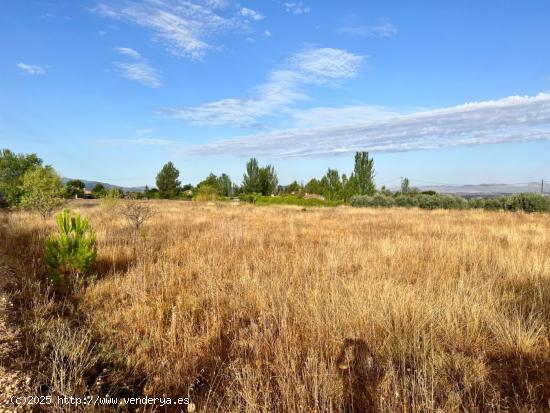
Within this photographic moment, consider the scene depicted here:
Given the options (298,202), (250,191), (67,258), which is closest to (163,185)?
(250,191)

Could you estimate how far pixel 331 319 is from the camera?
3373 mm

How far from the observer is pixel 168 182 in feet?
188

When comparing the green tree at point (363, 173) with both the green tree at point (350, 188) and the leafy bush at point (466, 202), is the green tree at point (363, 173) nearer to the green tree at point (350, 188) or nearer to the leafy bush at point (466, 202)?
the green tree at point (350, 188)

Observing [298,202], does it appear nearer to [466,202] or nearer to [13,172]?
[466,202]

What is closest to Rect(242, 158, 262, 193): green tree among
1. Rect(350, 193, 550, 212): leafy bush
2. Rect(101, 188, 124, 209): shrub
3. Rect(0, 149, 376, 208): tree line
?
Rect(0, 149, 376, 208): tree line

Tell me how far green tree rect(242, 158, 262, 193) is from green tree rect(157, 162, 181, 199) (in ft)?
42.0

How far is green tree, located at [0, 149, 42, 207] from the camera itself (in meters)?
19.1

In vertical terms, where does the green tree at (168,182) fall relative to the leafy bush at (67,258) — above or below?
above

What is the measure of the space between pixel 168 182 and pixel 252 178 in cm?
1531

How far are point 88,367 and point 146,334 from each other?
67 centimetres

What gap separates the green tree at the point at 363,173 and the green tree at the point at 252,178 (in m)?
23.2

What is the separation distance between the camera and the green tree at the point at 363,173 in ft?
142

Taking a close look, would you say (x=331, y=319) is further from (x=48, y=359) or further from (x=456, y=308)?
(x=48, y=359)

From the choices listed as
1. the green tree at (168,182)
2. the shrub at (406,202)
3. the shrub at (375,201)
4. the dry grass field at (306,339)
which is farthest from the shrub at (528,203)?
the green tree at (168,182)
